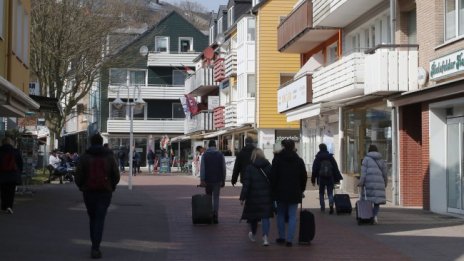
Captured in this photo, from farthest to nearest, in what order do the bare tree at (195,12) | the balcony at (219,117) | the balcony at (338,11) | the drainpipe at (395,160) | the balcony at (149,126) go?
1. the bare tree at (195,12)
2. the balcony at (149,126)
3. the balcony at (219,117)
4. the balcony at (338,11)
5. the drainpipe at (395,160)

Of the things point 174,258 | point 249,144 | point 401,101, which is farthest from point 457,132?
point 174,258

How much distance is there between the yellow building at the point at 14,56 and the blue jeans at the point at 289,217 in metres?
5.94

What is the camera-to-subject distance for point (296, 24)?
29953mm

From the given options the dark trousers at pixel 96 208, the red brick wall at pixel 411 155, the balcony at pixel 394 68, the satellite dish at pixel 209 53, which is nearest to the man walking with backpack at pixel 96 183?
the dark trousers at pixel 96 208

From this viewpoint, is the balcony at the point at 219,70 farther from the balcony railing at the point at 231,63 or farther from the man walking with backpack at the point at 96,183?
the man walking with backpack at the point at 96,183

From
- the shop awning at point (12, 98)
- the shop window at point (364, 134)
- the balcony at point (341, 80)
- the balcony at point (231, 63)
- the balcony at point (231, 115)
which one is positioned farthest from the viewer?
the balcony at point (231, 63)

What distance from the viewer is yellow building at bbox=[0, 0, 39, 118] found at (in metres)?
17.0

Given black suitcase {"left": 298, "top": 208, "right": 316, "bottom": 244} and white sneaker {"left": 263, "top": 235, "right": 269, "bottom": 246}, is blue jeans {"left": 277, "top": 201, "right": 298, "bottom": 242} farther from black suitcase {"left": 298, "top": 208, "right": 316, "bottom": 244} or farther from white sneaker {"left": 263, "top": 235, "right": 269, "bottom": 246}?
white sneaker {"left": 263, "top": 235, "right": 269, "bottom": 246}

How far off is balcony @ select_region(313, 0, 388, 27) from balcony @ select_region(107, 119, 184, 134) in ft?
139

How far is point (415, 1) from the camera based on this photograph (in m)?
19.8

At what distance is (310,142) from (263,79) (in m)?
8.53

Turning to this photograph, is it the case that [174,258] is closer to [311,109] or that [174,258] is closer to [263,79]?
[311,109]

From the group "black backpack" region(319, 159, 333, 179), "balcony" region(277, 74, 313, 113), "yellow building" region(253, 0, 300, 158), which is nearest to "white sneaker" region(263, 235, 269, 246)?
"black backpack" region(319, 159, 333, 179)

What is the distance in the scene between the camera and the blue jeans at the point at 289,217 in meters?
12.5
